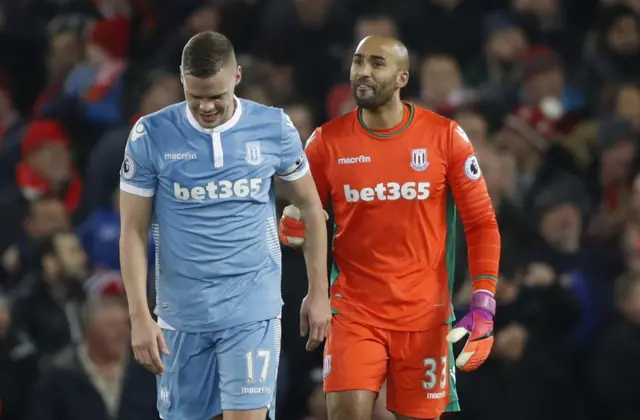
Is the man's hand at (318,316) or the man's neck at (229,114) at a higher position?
the man's neck at (229,114)

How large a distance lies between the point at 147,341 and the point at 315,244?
88 centimetres

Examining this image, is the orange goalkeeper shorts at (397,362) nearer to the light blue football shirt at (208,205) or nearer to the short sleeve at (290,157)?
the light blue football shirt at (208,205)

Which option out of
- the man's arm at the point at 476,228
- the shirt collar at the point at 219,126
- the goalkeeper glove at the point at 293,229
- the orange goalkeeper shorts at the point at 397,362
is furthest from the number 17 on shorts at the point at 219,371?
the man's arm at the point at 476,228

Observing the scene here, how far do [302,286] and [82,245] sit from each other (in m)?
1.69

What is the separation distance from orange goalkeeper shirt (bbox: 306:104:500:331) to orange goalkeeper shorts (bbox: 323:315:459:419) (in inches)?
2.2

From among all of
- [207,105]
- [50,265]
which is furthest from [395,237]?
[50,265]

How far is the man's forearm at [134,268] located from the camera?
5.93 metres

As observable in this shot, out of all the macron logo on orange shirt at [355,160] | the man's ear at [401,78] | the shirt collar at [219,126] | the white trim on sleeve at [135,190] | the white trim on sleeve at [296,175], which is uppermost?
the man's ear at [401,78]

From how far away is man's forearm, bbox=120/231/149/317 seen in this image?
5.93 meters

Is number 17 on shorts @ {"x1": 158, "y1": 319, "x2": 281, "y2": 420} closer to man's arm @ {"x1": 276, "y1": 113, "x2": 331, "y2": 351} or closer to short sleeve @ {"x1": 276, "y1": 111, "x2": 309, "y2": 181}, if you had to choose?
man's arm @ {"x1": 276, "y1": 113, "x2": 331, "y2": 351}

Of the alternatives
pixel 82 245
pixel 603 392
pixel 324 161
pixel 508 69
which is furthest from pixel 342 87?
pixel 324 161

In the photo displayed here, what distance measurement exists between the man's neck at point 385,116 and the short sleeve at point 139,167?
1215mm

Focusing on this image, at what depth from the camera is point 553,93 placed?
1112 cm

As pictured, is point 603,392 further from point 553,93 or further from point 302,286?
point 553,93
